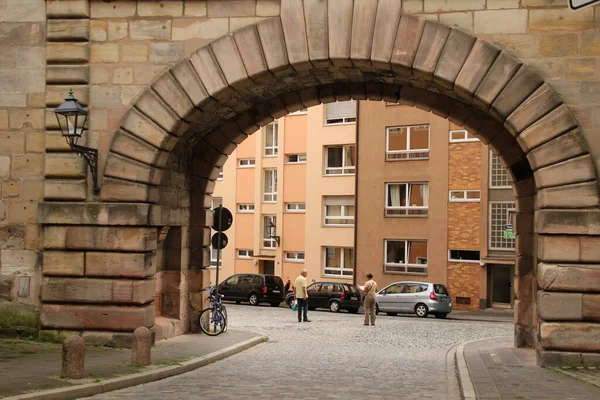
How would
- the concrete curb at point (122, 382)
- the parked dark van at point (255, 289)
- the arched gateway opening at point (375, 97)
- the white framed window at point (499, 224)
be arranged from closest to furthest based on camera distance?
the concrete curb at point (122, 382) < the arched gateway opening at point (375, 97) < the white framed window at point (499, 224) < the parked dark van at point (255, 289)

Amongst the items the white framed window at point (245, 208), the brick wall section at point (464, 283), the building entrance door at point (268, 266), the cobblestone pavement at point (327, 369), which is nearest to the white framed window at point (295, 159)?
the white framed window at point (245, 208)

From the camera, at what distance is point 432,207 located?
38.0m

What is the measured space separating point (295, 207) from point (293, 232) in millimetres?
1322

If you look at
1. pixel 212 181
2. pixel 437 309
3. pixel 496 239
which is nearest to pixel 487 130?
pixel 212 181

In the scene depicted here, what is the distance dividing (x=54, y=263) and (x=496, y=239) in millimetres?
25435

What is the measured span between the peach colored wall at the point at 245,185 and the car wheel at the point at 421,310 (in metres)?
15.6

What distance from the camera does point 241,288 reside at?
3784 cm

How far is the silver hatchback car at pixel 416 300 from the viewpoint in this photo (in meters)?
31.9

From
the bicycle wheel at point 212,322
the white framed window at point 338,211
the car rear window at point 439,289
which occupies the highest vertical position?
the white framed window at point 338,211

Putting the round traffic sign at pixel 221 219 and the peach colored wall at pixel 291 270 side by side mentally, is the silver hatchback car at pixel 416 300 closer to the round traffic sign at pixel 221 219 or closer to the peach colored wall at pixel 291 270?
the peach colored wall at pixel 291 270

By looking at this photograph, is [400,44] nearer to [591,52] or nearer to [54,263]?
[591,52]

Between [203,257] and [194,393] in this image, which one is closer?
[194,393]

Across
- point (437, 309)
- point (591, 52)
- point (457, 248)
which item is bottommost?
point (437, 309)

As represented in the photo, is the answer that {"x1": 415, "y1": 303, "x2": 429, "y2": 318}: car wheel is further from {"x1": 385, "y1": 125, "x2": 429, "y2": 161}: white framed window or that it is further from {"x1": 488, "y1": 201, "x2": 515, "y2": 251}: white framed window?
{"x1": 385, "y1": 125, "x2": 429, "y2": 161}: white framed window
